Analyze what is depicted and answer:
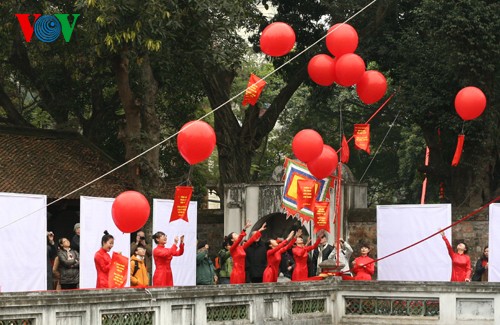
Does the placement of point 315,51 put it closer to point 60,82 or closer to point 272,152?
point 60,82

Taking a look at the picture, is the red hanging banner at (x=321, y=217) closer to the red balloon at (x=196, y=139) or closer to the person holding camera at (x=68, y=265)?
the person holding camera at (x=68, y=265)

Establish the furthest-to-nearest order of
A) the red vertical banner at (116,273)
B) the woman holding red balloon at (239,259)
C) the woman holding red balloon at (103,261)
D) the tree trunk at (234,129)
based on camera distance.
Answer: the tree trunk at (234,129)
the woman holding red balloon at (239,259)
the red vertical banner at (116,273)
the woman holding red balloon at (103,261)

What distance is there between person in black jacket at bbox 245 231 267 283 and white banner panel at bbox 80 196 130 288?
110 inches

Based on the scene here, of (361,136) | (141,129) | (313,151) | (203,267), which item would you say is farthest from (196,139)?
(141,129)

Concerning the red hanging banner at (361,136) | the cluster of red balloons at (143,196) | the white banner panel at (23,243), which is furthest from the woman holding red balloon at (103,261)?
the red hanging banner at (361,136)

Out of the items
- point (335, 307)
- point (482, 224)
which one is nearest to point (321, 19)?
point (482, 224)

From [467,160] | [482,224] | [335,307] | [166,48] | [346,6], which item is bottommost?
[335,307]

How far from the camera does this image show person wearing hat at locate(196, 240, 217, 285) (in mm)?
20234

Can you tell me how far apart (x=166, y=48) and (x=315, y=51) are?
7203 mm

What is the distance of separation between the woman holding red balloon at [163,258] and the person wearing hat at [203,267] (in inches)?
95.0

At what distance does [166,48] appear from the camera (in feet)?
86.0

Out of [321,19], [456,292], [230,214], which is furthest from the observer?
[321,19]

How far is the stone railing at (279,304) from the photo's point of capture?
13.6 m

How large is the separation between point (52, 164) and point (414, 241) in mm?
10161
